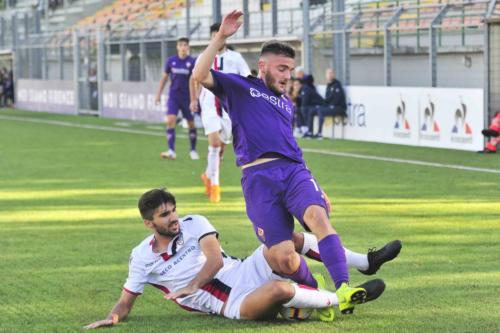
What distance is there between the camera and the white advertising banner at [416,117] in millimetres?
21203

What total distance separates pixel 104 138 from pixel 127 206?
537 inches

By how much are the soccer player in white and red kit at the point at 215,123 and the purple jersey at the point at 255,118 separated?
21.5 feet

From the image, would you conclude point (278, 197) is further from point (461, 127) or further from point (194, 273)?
point (461, 127)

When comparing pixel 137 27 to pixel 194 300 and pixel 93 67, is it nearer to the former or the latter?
pixel 93 67

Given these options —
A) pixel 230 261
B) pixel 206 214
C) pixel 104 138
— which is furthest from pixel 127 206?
pixel 104 138

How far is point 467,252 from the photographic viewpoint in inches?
380

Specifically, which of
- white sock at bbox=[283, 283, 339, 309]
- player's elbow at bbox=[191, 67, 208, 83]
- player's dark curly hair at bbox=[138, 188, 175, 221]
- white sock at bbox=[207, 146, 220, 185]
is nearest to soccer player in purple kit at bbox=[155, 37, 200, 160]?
white sock at bbox=[207, 146, 220, 185]

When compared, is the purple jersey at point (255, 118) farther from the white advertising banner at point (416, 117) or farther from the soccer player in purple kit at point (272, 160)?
the white advertising banner at point (416, 117)

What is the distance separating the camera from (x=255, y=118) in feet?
24.1

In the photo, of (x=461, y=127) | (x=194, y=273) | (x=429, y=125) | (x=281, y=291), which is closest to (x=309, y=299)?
(x=281, y=291)

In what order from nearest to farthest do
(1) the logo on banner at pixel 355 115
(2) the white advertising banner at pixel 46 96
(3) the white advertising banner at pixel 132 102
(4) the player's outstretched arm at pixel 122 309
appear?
1. (4) the player's outstretched arm at pixel 122 309
2. (1) the logo on banner at pixel 355 115
3. (3) the white advertising banner at pixel 132 102
4. (2) the white advertising banner at pixel 46 96

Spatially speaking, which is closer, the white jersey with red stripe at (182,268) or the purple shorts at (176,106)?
the white jersey with red stripe at (182,268)

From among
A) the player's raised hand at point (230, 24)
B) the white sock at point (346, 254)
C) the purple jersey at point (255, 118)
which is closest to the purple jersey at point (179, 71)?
the white sock at point (346, 254)

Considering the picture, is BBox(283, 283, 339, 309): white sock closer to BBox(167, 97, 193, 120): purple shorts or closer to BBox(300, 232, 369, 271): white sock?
BBox(300, 232, 369, 271): white sock
